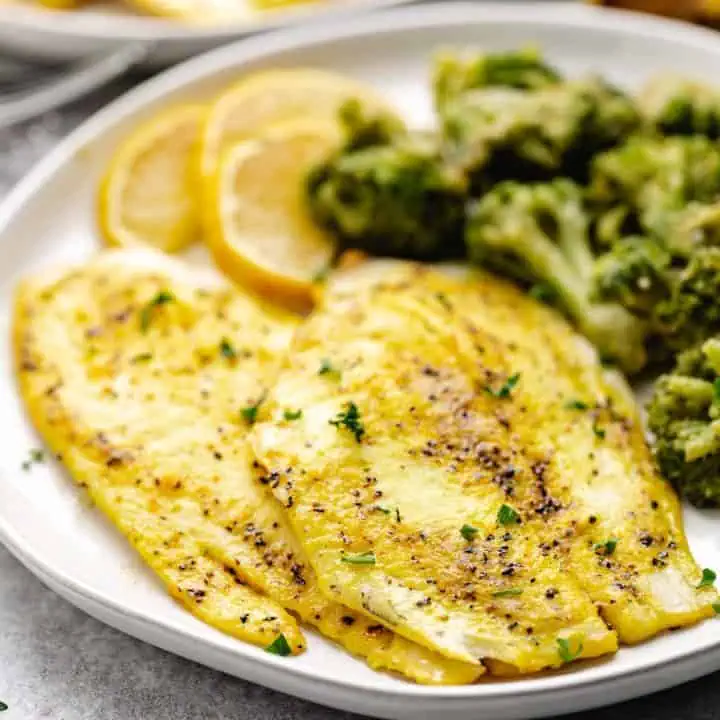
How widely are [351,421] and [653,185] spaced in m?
1.63

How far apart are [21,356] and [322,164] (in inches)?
58.1

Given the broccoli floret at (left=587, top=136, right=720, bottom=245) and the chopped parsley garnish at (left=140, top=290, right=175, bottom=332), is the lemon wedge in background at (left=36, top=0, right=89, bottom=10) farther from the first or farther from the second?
the broccoli floret at (left=587, top=136, right=720, bottom=245)

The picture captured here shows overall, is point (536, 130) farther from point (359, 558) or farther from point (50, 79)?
point (50, 79)

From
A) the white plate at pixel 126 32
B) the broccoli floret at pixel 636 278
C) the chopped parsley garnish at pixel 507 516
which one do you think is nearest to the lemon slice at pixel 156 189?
the white plate at pixel 126 32

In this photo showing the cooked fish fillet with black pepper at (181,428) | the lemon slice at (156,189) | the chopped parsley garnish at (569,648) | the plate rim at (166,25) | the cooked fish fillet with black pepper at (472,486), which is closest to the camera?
the chopped parsley garnish at (569,648)

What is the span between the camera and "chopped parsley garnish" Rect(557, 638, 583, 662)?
10.0 ft

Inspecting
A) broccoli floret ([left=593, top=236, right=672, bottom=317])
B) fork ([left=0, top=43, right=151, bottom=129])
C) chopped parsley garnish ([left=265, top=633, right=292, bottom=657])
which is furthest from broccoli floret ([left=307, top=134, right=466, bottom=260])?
chopped parsley garnish ([left=265, top=633, right=292, bottom=657])

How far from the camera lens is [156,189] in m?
4.90

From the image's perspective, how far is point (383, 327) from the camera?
3.98 meters

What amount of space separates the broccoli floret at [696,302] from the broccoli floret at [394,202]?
1078mm

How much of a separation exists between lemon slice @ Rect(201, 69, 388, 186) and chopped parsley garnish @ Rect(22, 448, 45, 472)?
149 cm

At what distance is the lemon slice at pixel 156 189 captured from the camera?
4785mm

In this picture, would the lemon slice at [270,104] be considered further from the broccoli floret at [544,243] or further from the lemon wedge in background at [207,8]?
the lemon wedge in background at [207,8]

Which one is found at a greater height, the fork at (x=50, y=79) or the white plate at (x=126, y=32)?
the white plate at (x=126, y=32)
